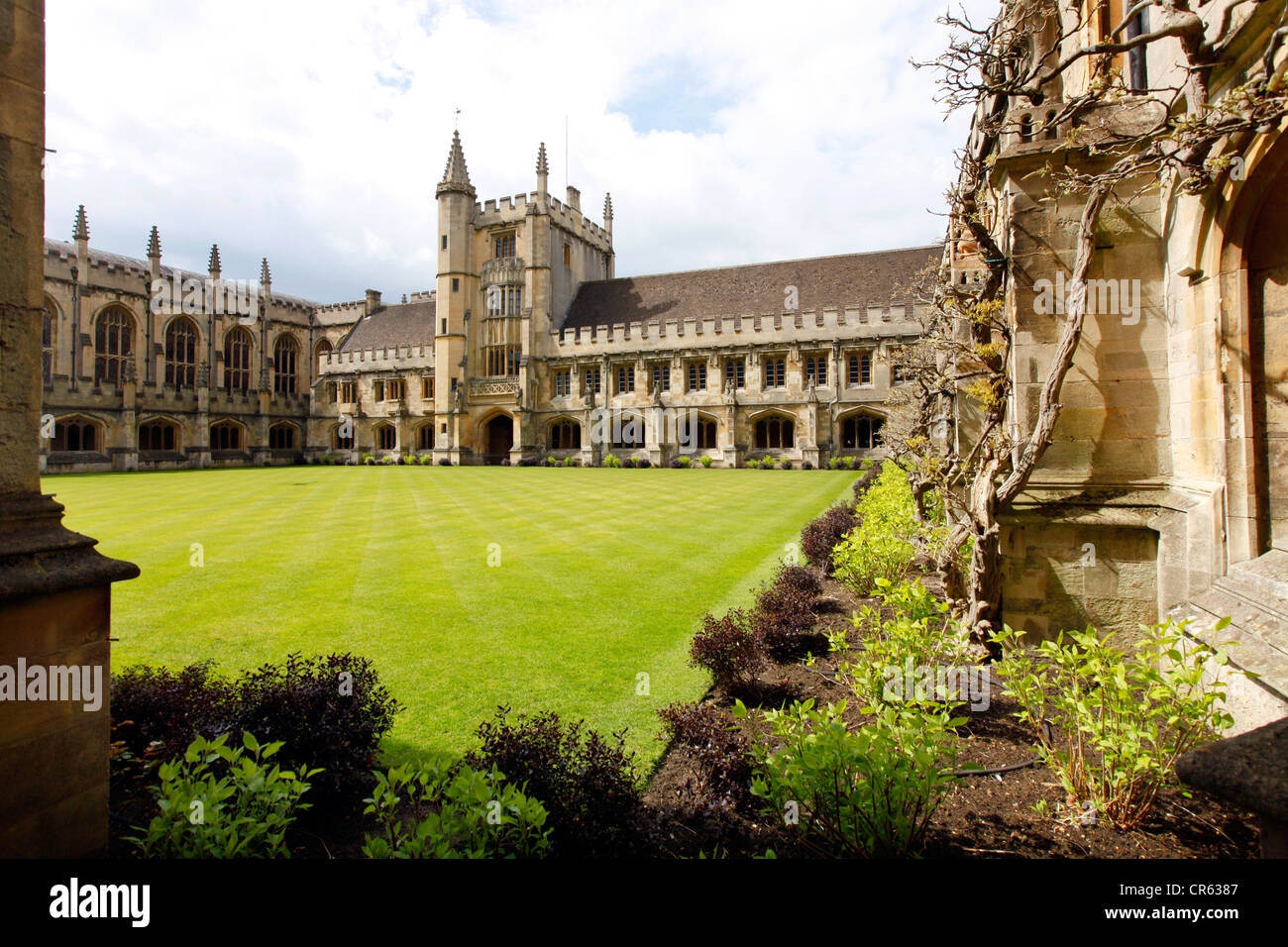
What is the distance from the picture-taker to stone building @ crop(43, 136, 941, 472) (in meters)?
34.1

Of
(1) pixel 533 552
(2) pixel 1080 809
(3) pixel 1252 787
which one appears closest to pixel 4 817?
(3) pixel 1252 787

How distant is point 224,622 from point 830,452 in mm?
29781

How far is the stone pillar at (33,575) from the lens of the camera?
2.73 metres

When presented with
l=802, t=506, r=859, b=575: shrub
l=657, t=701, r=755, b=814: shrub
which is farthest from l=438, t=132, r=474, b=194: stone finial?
l=657, t=701, r=755, b=814: shrub

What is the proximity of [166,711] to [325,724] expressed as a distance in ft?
3.84

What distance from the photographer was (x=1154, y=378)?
5.70 meters

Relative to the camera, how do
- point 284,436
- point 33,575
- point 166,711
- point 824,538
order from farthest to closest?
1. point 284,436
2. point 824,538
3. point 166,711
4. point 33,575

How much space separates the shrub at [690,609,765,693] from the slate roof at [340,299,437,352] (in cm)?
4503

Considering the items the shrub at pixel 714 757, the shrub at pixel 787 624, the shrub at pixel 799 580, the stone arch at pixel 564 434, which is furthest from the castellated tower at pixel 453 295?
the shrub at pixel 714 757

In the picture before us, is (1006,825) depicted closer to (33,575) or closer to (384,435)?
(33,575)

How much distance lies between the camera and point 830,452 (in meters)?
32.8

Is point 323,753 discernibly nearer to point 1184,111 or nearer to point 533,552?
point 533,552

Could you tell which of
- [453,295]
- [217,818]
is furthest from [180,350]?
[217,818]

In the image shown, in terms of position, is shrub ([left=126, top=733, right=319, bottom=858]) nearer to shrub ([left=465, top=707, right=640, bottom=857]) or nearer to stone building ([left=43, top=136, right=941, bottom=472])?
A: shrub ([left=465, top=707, right=640, bottom=857])
